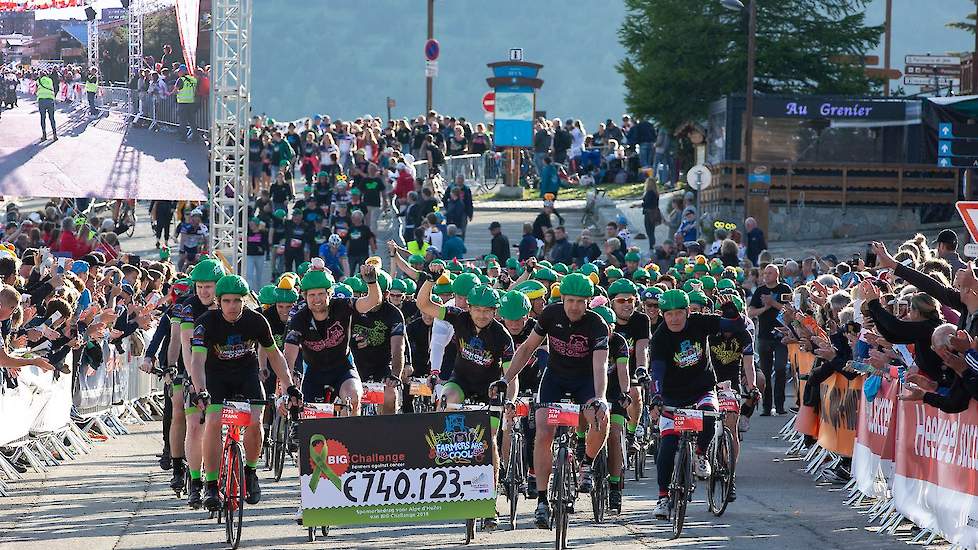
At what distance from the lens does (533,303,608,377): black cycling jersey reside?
486 inches

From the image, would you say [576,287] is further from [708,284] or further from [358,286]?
[708,284]

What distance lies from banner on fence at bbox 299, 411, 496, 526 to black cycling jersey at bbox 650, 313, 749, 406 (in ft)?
6.73

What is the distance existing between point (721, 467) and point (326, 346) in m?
3.21

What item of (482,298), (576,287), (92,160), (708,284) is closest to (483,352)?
(482,298)

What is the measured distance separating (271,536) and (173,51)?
17525mm

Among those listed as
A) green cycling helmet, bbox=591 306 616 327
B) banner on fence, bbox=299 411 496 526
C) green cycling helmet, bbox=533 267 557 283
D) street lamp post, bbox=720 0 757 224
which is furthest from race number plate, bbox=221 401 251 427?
street lamp post, bbox=720 0 757 224

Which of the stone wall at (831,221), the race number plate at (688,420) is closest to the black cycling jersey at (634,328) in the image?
the race number plate at (688,420)

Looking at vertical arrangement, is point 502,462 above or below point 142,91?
below

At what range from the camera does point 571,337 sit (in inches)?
488

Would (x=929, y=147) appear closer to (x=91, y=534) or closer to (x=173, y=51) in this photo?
(x=173, y=51)

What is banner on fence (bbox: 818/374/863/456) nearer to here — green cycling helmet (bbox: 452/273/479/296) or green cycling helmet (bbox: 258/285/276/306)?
green cycling helmet (bbox: 452/273/479/296)

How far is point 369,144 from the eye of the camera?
3844 cm

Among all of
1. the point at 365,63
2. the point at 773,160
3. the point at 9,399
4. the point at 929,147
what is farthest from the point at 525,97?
the point at 365,63

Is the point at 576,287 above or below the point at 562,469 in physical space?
above
